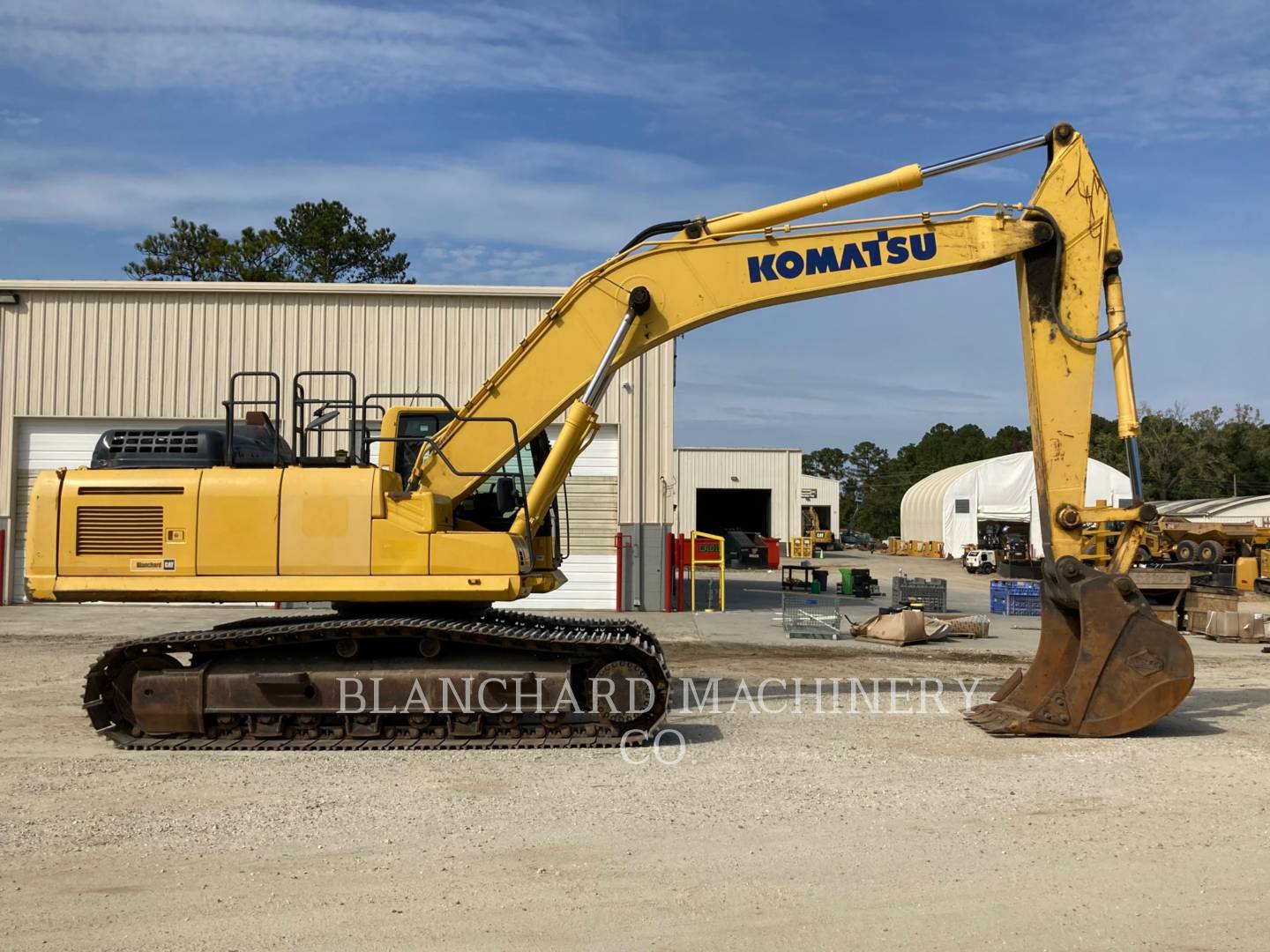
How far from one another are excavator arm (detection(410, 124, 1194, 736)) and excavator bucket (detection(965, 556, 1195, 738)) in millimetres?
114

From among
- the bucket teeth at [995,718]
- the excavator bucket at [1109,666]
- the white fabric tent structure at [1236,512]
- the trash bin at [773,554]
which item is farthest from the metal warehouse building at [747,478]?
the excavator bucket at [1109,666]

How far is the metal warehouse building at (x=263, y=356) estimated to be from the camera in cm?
2331

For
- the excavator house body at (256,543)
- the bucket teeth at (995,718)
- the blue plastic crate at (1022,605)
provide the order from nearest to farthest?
1. the excavator house body at (256,543)
2. the bucket teeth at (995,718)
3. the blue plastic crate at (1022,605)

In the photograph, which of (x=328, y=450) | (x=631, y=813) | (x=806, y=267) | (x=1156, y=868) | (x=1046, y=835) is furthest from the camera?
(x=328, y=450)

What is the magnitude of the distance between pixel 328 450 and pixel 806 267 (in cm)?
1503

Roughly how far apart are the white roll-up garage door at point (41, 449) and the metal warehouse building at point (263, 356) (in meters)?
0.03

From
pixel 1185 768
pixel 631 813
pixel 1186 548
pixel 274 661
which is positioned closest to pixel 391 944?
pixel 631 813

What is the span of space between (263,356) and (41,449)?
5053 mm

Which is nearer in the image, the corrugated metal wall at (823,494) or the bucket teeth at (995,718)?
the bucket teeth at (995,718)

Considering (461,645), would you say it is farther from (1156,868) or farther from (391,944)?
(1156,868)

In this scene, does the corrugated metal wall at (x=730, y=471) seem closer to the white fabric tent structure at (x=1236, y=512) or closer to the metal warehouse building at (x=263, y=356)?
the white fabric tent structure at (x=1236, y=512)

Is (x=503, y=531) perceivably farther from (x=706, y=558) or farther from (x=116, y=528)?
(x=706, y=558)

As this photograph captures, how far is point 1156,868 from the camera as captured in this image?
6.16 m

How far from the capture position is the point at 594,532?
76.7 ft
